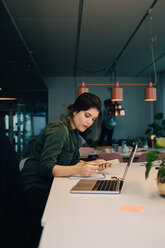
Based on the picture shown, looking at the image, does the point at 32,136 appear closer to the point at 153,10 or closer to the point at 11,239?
the point at 153,10

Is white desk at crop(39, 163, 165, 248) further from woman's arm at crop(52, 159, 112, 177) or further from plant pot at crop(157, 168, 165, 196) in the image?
woman's arm at crop(52, 159, 112, 177)

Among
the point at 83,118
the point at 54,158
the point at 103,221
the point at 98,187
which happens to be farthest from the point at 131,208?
the point at 83,118

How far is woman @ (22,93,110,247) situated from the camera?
5.55 ft

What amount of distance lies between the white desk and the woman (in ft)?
1.12

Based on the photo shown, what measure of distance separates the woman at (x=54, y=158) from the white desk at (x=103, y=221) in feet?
1.12

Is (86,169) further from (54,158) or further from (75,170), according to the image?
(54,158)

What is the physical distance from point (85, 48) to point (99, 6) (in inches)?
80.1

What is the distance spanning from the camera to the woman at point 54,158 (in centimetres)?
169

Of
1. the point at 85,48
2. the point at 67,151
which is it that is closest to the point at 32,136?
the point at 85,48

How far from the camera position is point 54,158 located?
67.5 inches

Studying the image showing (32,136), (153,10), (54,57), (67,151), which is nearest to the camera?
(67,151)

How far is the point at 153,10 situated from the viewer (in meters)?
4.27

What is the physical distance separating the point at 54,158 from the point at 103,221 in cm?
86

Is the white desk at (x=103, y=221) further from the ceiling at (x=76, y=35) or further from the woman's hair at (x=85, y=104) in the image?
the ceiling at (x=76, y=35)
